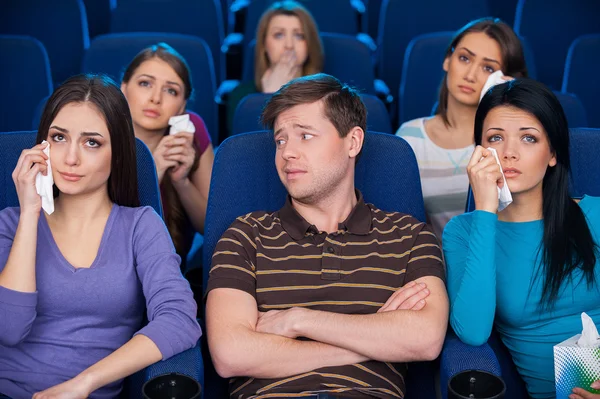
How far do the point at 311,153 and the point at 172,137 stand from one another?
2.03 ft

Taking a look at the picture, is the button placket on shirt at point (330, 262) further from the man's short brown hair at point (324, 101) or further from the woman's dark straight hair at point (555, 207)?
the woman's dark straight hair at point (555, 207)

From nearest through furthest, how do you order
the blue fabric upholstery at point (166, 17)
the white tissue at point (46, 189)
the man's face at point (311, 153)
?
the white tissue at point (46, 189), the man's face at point (311, 153), the blue fabric upholstery at point (166, 17)

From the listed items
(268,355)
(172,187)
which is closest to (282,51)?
(172,187)

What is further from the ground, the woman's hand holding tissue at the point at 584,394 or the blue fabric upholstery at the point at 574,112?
the blue fabric upholstery at the point at 574,112

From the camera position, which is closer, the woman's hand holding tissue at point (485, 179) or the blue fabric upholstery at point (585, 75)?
the woman's hand holding tissue at point (485, 179)

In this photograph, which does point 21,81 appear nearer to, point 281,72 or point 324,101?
point 281,72

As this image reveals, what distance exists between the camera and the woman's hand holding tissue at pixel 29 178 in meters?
1.75

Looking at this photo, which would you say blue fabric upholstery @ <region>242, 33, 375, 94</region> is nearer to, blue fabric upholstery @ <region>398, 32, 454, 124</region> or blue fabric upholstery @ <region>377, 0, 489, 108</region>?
blue fabric upholstery @ <region>398, 32, 454, 124</region>

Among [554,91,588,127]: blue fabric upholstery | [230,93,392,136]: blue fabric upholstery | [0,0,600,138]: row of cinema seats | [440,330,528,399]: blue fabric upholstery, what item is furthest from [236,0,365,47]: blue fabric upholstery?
[440,330,528,399]: blue fabric upholstery

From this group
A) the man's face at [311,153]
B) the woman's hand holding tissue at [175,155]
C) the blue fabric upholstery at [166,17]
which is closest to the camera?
the man's face at [311,153]

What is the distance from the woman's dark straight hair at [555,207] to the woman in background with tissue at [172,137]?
901 mm

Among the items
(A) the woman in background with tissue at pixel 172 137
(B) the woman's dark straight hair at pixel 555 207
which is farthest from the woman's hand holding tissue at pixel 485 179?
(A) the woman in background with tissue at pixel 172 137

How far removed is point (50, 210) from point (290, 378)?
60cm

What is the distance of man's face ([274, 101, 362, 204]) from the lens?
1.96 metres
